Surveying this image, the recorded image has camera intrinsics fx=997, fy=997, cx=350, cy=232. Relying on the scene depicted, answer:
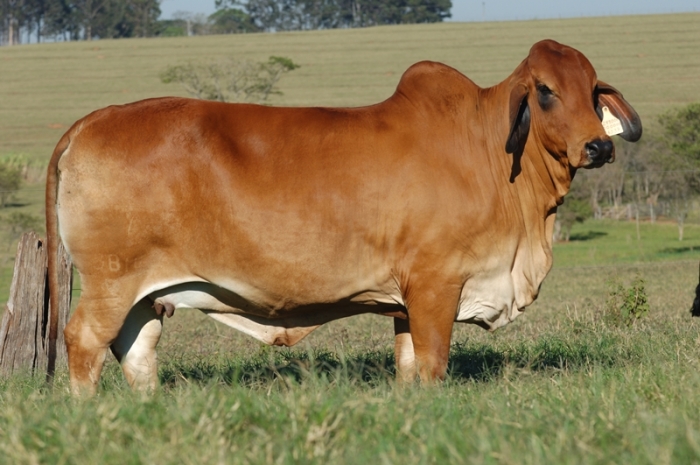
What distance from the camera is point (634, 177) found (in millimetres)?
40906

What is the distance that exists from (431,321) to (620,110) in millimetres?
1744

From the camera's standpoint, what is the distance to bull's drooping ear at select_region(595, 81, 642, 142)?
18.9ft

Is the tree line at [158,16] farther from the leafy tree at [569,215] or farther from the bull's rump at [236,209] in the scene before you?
the bull's rump at [236,209]

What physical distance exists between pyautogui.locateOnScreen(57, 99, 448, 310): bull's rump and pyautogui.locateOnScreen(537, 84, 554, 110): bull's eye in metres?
0.82

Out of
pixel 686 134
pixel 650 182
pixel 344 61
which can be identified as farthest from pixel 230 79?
pixel 686 134

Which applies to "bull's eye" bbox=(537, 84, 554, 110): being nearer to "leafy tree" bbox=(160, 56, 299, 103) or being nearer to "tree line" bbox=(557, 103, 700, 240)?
"tree line" bbox=(557, 103, 700, 240)

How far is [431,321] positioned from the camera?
518cm

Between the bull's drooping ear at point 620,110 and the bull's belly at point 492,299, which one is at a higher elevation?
the bull's drooping ear at point 620,110

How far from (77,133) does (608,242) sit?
99.4 feet

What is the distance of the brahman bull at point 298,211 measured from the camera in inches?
200

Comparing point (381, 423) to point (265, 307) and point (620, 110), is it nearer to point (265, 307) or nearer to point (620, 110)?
point (265, 307)

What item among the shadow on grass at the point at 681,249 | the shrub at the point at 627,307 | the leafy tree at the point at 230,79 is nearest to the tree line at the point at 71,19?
the leafy tree at the point at 230,79

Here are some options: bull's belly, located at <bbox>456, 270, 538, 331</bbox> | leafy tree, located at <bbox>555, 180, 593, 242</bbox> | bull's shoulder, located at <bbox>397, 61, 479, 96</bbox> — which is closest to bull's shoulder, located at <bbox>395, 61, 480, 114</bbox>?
bull's shoulder, located at <bbox>397, 61, 479, 96</bbox>

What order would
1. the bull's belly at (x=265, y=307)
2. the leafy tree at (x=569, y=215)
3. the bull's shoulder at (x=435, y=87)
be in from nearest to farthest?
the bull's belly at (x=265, y=307)
the bull's shoulder at (x=435, y=87)
the leafy tree at (x=569, y=215)
